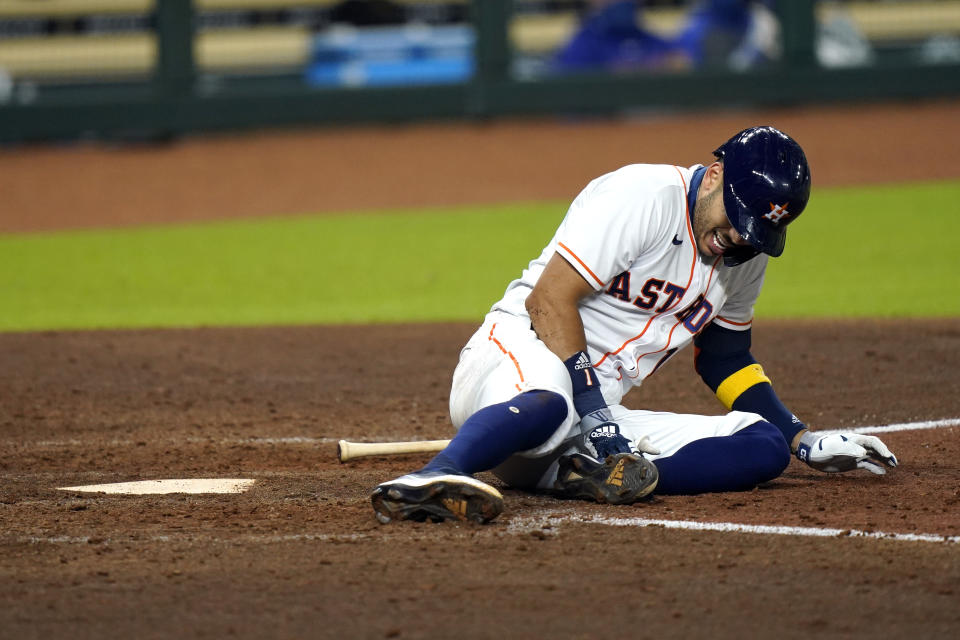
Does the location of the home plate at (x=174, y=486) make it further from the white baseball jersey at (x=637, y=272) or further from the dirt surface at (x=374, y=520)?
the white baseball jersey at (x=637, y=272)

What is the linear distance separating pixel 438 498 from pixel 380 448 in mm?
822

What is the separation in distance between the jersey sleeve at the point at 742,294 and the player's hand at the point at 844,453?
1.28 ft

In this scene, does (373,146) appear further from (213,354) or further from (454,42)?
(213,354)

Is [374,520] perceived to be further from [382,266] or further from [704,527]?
[382,266]

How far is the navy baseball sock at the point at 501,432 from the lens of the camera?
10.1 ft

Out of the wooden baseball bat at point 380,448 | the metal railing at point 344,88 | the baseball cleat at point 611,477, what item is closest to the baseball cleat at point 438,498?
the baseball cleat at point 611,477

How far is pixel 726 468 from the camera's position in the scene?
3396mm

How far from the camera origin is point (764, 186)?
3.25 meters

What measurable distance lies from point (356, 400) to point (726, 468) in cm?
204

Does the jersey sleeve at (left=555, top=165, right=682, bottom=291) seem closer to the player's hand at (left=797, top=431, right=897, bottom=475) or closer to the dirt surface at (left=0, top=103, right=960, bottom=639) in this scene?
the dirt surface at (left=0, top=103, right=960, bottom=639)

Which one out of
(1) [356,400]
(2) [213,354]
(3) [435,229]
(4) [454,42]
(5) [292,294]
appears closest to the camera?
(1) [356,400]

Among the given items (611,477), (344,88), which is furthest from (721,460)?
(344,88)

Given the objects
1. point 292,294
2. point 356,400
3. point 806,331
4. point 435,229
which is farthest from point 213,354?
point 435,229

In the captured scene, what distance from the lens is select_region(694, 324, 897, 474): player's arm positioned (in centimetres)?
351
